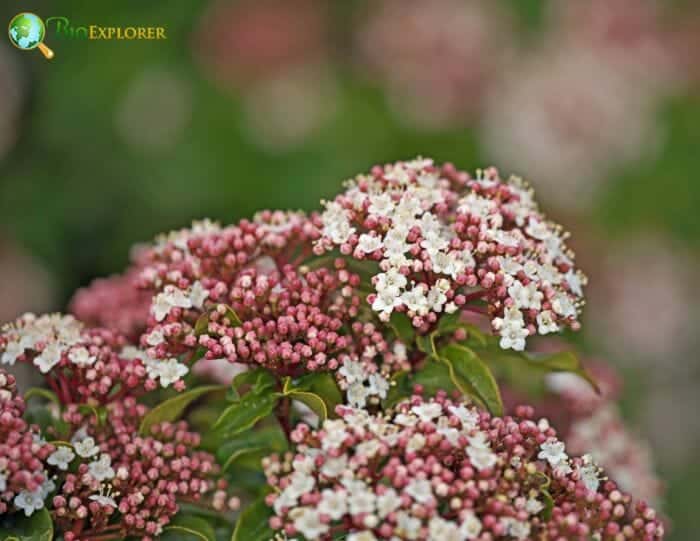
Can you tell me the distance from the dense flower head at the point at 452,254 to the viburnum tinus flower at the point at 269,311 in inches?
2.9

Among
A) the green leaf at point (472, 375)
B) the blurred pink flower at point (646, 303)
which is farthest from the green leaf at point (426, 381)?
the blurred pink flower at point (646, 303)

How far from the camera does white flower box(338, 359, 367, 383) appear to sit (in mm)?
1948

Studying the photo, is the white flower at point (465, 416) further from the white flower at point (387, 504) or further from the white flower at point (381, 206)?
the white flower at point (381, 206)

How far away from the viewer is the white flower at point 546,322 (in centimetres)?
195

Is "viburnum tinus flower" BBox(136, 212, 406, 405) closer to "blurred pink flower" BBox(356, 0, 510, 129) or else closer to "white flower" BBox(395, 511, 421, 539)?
"white flower" BBox(395, 511, 421, 539)

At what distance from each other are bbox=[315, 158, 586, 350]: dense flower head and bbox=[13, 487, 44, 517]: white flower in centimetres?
67

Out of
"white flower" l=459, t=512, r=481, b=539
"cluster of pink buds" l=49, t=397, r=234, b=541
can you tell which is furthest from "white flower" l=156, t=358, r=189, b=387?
"white flower" l=459, t=512, r=481, b=539

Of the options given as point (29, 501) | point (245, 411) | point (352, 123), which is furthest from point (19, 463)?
point (352, 123)

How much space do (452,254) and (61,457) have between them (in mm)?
792

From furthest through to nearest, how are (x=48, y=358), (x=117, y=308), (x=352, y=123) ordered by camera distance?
(x=352, y=123)
(x=117, y=308)
(x=48, y=358)

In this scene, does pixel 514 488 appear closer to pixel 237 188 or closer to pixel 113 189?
pixel 237 188

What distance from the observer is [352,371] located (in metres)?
1.96

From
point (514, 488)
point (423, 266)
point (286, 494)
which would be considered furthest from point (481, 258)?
point (286, 494)

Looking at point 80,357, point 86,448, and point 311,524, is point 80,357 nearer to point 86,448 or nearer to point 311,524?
point 86,448
